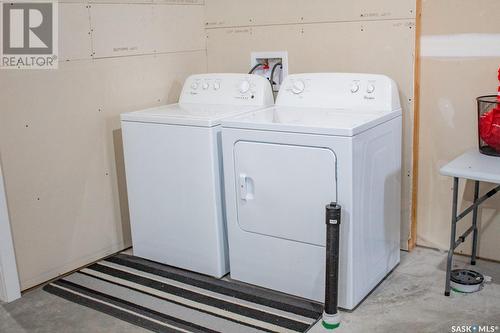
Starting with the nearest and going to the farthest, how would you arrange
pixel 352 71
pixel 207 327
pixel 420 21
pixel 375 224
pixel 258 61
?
1. pixel 207 327
2. pixel 375 224
3. pixel 420 21
4. pixel 352 71
5. pixel 258 61

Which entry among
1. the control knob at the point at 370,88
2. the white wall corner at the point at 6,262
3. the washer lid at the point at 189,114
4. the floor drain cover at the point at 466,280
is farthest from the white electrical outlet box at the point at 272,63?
the white wall corner at the point at 6,262

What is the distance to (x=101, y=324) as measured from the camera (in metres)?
2.44

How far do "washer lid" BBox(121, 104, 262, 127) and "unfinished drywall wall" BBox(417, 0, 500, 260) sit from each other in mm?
975

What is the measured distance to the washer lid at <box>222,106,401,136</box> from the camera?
230 centimetres

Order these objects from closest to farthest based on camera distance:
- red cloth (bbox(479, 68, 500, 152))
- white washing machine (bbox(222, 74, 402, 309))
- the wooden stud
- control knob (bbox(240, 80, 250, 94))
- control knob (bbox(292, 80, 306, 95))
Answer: white washing machine (bbox(222, 74, 402, 309)) → red cloth (bbox(479, 68, 500, 152)) → the wooden stud → control knob (bbox(292, 80, 306, 95)) → control knob (bbox(240, 80, 250, 94))

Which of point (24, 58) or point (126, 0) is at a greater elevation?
point (126, 0)

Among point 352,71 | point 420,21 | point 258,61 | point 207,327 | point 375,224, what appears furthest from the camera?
point 258,61

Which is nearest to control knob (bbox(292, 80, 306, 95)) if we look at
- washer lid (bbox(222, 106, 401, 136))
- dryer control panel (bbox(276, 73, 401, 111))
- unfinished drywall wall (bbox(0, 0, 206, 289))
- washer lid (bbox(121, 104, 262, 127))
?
dryer control panel (bbox(276, 73, 401, 111))

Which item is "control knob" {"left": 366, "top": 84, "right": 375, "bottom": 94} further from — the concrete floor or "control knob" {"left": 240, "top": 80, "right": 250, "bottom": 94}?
the concrete floor

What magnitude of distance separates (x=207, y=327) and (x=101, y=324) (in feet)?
1.62

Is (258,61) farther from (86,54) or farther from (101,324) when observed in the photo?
(101,324)

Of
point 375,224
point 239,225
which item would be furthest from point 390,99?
point 239,225

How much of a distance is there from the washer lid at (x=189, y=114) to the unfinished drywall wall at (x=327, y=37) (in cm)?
53

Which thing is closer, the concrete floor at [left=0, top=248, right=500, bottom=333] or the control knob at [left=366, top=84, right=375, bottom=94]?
the concrete floor at [left=0, top=248, right=500, bottom=333]
